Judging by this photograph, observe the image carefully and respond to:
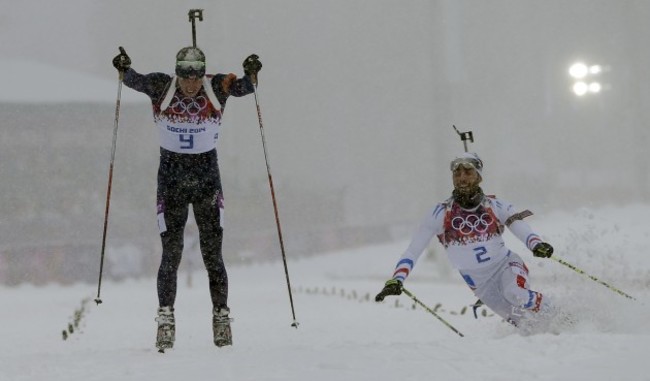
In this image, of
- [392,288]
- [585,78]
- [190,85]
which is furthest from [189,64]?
[585,78]

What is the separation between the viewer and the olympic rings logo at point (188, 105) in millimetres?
→ 5176

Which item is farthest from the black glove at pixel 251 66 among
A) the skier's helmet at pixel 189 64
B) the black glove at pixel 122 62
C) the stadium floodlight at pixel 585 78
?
the stadium floodlight at pixel 585 78

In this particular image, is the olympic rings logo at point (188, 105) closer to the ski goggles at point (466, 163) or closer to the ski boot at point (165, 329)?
the ski boot at point (165, 329)

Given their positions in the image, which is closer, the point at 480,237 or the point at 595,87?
the point at 480,237

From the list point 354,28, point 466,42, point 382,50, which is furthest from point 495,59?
point 354,28

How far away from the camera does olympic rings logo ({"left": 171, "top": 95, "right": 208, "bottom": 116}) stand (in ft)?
17.0

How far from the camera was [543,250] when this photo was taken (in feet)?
18.2

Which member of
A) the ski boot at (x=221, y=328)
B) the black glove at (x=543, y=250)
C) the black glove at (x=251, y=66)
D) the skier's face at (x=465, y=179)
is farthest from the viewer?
the skier's face at (x=465, y=179)

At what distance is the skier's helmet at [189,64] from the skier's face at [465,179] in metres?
2.09

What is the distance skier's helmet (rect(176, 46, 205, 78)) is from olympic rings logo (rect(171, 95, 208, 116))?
183 millimetres

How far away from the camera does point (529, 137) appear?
63938 millimetres

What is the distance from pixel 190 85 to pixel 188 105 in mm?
140

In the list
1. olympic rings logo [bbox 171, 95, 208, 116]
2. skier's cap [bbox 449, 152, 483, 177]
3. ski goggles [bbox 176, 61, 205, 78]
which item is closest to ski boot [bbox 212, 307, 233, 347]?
olympic rings logo [bbox 171, 95, 208, 116]

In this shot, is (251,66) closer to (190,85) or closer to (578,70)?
(190,85)
